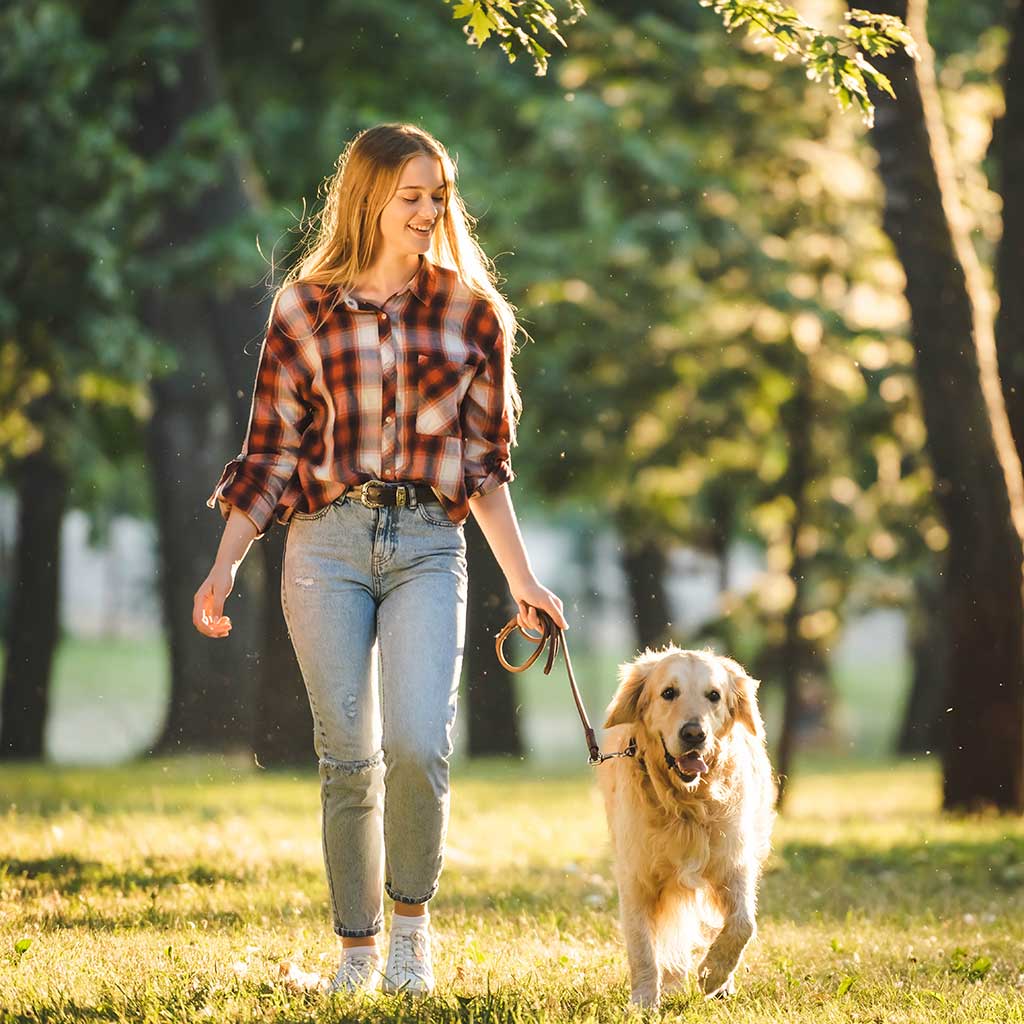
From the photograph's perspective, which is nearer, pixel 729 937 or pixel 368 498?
pixel 368 498

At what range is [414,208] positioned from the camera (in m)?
4.66

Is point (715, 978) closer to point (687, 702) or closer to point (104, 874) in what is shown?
point (687, 702)

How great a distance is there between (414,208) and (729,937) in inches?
90.3

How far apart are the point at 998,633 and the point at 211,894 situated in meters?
6.58

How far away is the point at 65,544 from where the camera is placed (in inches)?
756

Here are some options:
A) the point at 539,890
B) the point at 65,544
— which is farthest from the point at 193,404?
the point at 539,890

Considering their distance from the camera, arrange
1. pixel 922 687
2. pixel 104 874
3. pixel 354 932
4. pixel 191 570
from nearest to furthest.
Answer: pixel 354 932, pixel 104 874, pixel 191 570, pixel 922 687

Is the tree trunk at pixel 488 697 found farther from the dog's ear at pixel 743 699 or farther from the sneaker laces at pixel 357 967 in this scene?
the sneaker laces at pixel 357 967

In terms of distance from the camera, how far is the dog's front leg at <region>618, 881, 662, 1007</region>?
488cm

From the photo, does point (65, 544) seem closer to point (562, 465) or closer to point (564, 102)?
point (562, 465)

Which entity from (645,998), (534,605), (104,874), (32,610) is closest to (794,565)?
(104,874)

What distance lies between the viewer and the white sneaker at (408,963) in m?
4.61

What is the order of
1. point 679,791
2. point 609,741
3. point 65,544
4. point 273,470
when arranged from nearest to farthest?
point 273,470, point 679,791, point 609,741, point 65,544

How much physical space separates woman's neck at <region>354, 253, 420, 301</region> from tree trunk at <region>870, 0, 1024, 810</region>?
7.24m
